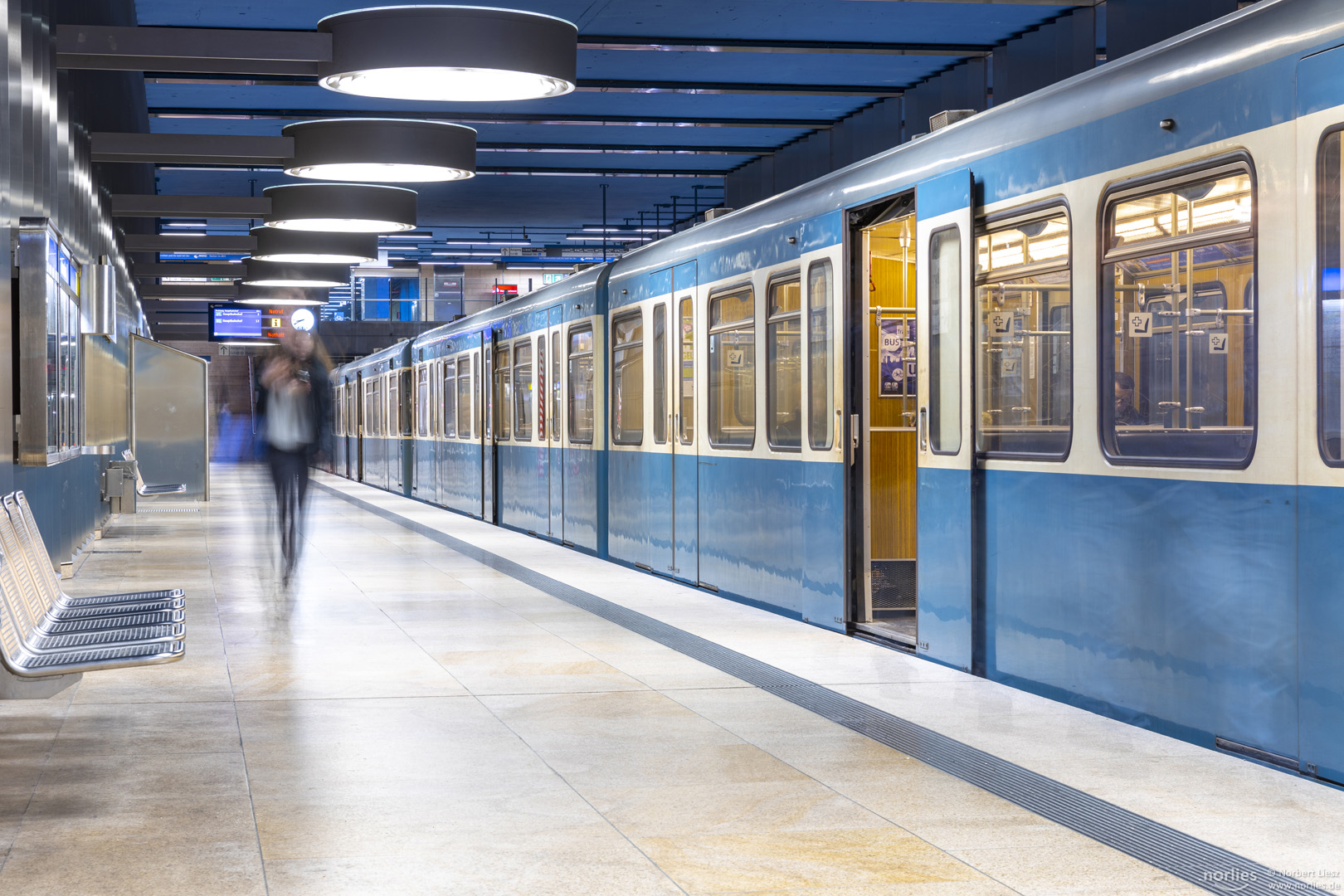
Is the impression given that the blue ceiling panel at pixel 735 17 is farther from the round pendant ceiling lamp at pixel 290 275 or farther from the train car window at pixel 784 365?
the round pendant ceiling lamp at pixel 290 275

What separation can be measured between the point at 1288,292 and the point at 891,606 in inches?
179

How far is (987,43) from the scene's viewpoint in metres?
15.0

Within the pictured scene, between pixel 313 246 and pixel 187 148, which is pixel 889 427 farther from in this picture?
pixel 313 246

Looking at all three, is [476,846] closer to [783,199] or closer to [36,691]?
[36,691]

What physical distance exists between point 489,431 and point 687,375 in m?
9.36

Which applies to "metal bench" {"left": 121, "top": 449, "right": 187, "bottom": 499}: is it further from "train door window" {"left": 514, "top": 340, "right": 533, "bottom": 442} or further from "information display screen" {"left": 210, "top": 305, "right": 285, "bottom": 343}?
"information display screen" {"left": 210, "top": 305, "right": 285, "bottom": 343}

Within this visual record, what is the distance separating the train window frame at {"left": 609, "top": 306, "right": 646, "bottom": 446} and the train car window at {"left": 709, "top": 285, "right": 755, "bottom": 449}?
1930 millimetres

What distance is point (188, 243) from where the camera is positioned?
27.4 m

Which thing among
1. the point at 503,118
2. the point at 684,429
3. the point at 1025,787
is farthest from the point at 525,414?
the point at 1025,787

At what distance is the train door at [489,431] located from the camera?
21000mm

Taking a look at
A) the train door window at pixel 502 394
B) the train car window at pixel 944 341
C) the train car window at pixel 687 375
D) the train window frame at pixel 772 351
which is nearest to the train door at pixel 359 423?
the train door window at pixel 502 394

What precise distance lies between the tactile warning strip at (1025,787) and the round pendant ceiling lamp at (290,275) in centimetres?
1992

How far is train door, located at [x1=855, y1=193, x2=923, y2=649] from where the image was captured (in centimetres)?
934

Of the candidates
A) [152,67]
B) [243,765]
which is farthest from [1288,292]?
[152,67]
